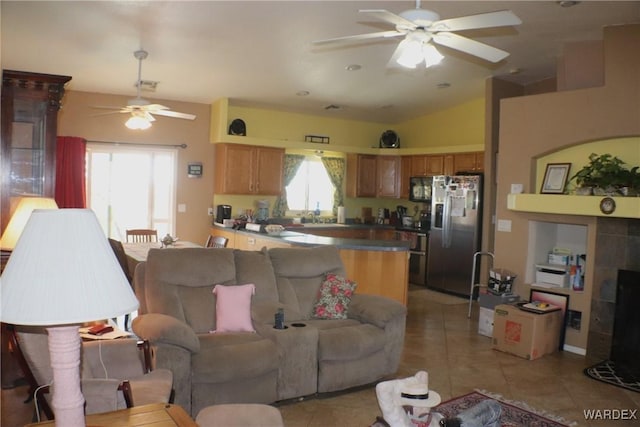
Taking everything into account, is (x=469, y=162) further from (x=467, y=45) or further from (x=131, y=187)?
(x=131, y=187)

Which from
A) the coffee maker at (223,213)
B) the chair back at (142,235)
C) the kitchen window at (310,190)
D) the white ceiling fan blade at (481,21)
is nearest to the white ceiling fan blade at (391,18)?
the white ceiling fan blade at (481,21)

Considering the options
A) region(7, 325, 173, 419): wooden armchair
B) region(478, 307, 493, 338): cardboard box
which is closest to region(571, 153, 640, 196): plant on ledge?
region(478, 307, 493, 338): cardboard box

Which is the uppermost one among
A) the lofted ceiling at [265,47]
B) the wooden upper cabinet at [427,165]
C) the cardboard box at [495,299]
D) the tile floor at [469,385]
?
the lofted ceiling at [265,47]

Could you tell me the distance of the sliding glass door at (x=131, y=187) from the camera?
23.0ft

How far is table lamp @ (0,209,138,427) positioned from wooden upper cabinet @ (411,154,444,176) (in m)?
7.25

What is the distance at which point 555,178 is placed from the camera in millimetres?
5270

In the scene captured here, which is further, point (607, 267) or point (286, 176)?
point (286, 176)

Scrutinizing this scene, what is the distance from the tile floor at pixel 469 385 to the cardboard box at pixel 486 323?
0.10m

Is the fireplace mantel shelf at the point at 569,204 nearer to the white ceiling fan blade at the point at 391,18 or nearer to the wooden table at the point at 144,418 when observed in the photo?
the white ceiling fan blade at the point at 391,18

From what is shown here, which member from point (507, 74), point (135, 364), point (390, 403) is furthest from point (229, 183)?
point (390, 403)

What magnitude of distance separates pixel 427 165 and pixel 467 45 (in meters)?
5.28

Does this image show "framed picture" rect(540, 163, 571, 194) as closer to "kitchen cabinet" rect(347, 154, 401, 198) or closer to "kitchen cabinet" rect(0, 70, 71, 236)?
"kitchen cabinet" rect(347, 154, 401, 198)

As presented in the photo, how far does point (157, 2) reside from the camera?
392 centimetres

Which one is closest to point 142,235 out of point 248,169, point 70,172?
point 70,172
